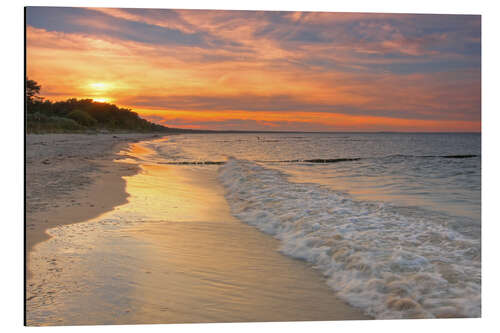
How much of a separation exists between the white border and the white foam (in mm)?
165

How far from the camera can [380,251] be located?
452cm

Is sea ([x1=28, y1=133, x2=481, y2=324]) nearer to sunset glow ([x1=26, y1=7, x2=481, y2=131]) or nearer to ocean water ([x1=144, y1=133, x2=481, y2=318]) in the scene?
ocean water ([x1=144, y1=133, x2=481, y2=318])

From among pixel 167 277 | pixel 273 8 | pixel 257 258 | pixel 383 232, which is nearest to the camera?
pixel 167 277

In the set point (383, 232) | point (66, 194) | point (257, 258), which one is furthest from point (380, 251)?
point (66, 194)

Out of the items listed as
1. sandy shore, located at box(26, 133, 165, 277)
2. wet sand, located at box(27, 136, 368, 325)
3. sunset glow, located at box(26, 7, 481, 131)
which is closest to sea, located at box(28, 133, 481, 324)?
wet sand, located at box(27, 136, 368, 325)

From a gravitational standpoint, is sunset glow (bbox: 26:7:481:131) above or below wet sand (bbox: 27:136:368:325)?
above

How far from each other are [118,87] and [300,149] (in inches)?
657

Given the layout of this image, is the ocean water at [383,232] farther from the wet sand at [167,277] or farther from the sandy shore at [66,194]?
the sandy shore at [66,194]

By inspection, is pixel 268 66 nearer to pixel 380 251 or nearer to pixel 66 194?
pixel 380 251

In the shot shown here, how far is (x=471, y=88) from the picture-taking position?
18.2 ft

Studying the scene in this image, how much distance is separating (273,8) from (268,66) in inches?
A: 67.7

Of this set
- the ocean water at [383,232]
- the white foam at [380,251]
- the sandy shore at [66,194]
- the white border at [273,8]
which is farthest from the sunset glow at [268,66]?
the sandy shore at [66,194]

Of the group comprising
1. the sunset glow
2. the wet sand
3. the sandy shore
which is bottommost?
the wet sand

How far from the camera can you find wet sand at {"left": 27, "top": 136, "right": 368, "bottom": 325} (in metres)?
3.33
